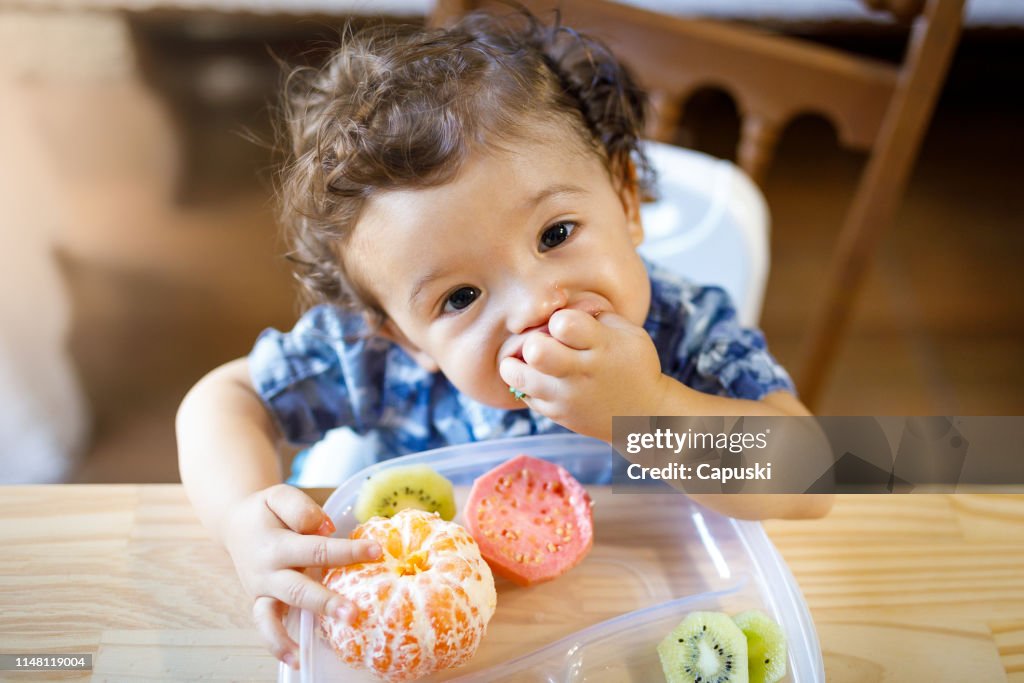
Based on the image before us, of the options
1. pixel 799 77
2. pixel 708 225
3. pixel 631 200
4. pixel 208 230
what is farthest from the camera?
pixel 208 230

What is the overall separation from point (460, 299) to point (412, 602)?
0.26 m

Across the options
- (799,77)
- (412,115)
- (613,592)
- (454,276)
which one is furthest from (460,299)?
(799,77)

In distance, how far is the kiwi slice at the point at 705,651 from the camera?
22.7 inches

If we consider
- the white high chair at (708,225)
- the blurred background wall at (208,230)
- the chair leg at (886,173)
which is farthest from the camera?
the blurred background wall at (208,230)

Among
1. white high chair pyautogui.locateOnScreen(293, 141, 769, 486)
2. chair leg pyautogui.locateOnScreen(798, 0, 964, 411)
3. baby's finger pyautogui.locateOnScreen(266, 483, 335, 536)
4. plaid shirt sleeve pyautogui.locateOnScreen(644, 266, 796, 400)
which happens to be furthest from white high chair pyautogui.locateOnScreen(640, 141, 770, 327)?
baby's finger pyautogui.locateOnScreen(266, 483, 335, 536)

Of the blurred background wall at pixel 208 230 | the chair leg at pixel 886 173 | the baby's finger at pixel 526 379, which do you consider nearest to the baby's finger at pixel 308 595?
the baby's finger at pixel 526 379

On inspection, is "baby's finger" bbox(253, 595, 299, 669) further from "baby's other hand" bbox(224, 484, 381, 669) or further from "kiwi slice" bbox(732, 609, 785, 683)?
"kiwi slice" bbox(732, 609, 785, 683)

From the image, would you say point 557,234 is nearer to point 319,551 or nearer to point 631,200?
point 631,200

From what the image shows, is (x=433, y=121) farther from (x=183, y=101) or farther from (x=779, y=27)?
(x=183, y=101)

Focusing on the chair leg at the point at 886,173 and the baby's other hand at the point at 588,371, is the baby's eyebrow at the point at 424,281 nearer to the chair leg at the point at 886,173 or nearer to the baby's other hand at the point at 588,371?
the baby's other hand at the point at 588,371

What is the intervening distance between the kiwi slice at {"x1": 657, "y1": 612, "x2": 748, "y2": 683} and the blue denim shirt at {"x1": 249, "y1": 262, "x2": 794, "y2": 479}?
0.89ft

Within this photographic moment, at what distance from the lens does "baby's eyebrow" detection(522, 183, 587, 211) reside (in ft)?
2.22

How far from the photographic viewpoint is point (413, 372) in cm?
91

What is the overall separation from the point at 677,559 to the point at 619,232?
0.27 m
